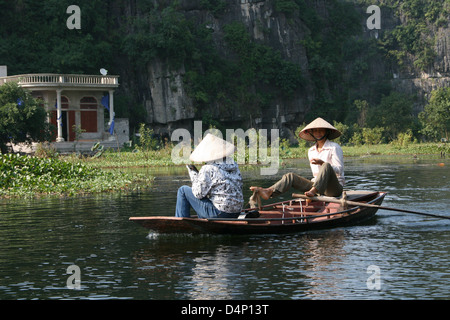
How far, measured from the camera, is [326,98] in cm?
5506

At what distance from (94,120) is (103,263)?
103ft

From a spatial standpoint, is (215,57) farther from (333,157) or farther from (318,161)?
(318,161)

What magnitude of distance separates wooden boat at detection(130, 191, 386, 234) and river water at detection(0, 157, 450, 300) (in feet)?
0.64

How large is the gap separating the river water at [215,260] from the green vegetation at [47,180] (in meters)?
3.16

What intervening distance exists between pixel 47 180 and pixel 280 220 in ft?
29.8

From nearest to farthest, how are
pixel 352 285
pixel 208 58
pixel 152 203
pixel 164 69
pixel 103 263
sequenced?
pixel 352 285 < pixel 103 263 < pixel 152 203 < pixel 164 69 < pixel 208 58

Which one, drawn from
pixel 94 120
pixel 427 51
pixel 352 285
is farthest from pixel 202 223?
pixel 427 51

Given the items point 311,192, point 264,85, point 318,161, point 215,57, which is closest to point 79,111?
point 215,57

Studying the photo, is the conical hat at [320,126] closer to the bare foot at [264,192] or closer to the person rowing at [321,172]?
the person rowing at [321,172]

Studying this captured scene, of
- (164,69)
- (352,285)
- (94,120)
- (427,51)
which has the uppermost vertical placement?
(427,51)

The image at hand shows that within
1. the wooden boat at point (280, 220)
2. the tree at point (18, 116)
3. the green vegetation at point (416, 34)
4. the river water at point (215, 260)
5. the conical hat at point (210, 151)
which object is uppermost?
the green vegetation at point (416, 34)

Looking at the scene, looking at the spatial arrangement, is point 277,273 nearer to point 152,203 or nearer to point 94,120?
point 152,203

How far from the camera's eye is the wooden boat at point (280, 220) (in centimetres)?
970

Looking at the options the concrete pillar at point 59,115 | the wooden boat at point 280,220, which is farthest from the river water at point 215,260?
the concrete pillar at point 59,115
